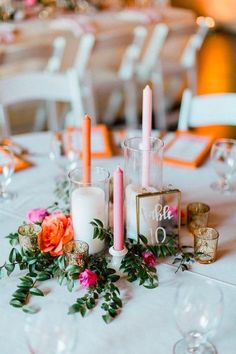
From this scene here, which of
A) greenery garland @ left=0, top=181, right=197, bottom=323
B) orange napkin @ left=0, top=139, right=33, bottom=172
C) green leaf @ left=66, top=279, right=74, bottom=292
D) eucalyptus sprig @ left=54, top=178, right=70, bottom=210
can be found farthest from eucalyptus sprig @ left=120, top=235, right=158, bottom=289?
orange napkin @ left=0, top=139, right=33, bottom=172

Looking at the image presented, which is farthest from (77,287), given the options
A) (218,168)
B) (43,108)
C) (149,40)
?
(149,40)

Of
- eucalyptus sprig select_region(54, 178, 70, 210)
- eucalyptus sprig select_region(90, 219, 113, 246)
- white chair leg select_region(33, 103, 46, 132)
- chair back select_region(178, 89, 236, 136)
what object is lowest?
white chair leg select_region(33, 103, 46, 132)

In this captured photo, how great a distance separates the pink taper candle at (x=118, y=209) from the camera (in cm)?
115

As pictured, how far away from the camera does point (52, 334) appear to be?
939 millimetres

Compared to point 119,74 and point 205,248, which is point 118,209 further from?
point 119,74

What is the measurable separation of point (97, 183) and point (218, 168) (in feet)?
1.78

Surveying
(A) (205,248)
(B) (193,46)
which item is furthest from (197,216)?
(B) (193,46)

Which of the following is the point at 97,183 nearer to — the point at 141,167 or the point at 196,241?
the point at 141,167

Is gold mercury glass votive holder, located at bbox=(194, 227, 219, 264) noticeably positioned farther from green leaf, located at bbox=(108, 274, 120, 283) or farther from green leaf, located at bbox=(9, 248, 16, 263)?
green leaf, located at bbox=(9, 248, 16, 263)

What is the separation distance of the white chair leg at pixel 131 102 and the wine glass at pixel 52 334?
121 inches

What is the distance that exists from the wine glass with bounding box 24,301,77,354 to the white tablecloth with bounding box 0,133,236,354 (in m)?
0.08

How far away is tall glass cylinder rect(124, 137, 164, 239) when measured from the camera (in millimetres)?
1263

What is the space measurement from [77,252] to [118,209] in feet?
0.45

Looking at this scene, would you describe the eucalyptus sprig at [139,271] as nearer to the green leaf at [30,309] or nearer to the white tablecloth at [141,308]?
the white tablecloth at [141,308]
